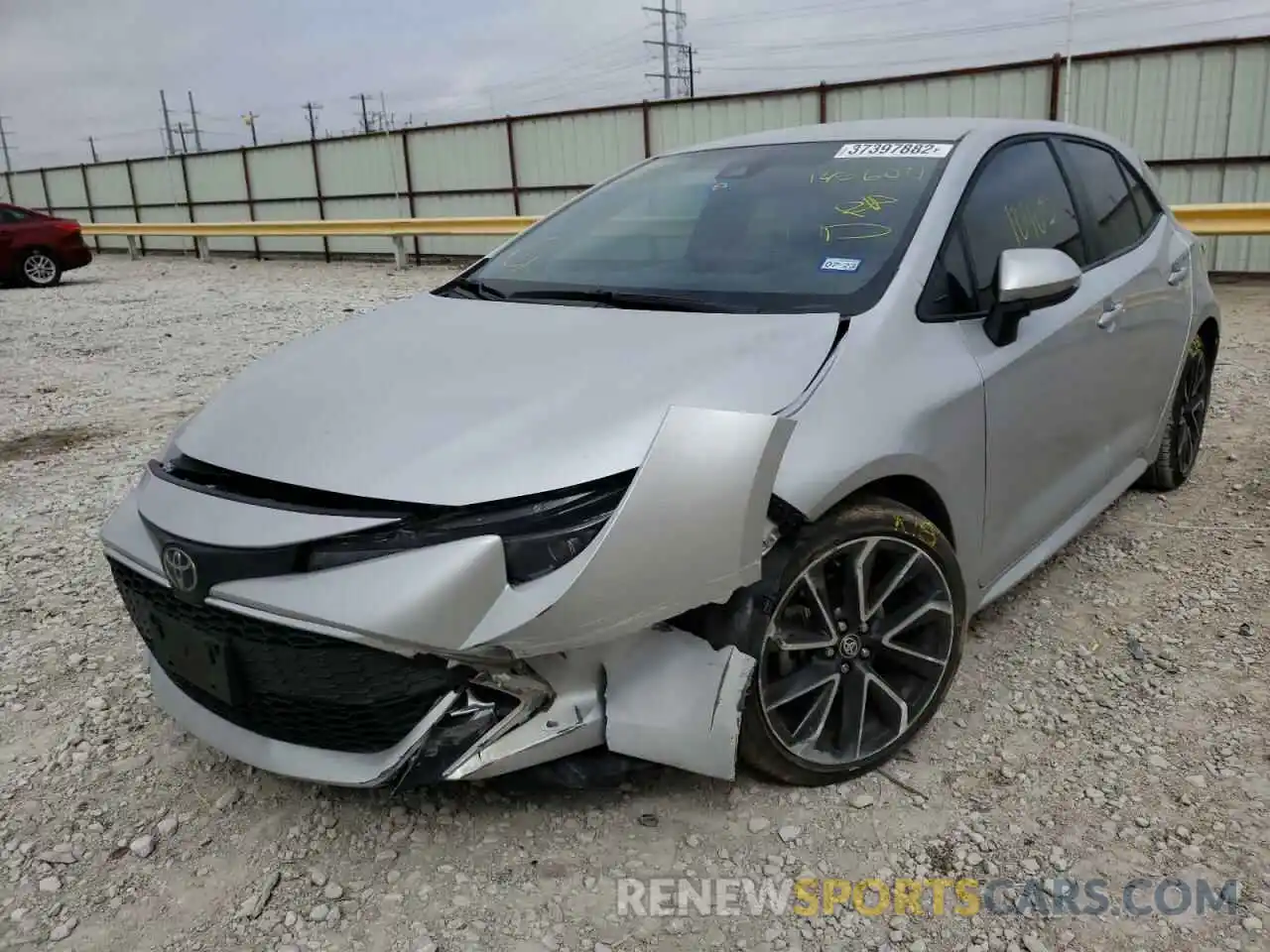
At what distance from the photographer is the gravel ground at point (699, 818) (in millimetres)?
2053

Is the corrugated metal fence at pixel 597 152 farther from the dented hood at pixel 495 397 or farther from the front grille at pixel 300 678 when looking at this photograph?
the front grille at pixel 300 678

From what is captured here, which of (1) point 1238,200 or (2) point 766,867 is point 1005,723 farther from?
(1) point 1238,200

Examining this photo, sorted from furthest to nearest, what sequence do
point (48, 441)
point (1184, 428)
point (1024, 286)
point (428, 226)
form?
point (428, 226), point (48, 441), point (1184, 428), point (1024, 286)

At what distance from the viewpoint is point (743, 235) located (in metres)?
2.97

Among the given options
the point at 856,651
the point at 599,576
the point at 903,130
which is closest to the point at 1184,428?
the point at 903,130

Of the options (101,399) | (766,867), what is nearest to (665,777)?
(766,867)

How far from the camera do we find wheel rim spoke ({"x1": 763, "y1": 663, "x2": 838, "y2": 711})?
Answer: 88.8 inches

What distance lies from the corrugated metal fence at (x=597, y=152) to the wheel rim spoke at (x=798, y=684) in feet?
36.7

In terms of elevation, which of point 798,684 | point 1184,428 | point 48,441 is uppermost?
point 798,684

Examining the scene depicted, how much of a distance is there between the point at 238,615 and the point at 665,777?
106 cm

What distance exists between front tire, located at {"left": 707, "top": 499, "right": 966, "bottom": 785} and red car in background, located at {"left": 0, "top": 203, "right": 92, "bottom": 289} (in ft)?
56.2

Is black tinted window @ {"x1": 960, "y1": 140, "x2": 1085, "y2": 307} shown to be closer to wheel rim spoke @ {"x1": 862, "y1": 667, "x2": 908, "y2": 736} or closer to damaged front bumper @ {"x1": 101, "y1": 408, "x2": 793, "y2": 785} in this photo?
wheel rim spoke @ {"x1": 862, "y1": 667, "x2": 908, "y2": 736}

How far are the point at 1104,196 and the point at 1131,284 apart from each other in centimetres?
38

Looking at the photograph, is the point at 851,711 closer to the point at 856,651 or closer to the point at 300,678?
the point at 856,651
